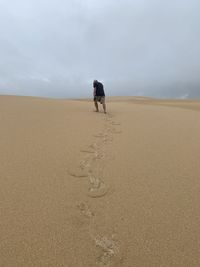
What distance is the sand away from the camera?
8.29 feet

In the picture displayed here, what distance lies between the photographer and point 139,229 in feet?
9.32

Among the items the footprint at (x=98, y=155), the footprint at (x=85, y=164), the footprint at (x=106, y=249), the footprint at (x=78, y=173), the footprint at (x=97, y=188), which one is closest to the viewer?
the footprint at (x=106, y=249)

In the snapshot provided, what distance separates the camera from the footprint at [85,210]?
3098 mm

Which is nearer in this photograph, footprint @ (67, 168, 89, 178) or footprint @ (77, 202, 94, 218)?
footprint @ (77, 202, 94, 218)

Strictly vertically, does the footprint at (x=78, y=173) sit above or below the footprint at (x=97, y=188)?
above

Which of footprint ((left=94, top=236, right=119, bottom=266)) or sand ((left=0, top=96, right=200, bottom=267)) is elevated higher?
sand ((left=0, top=96, right=200, bottom=267))

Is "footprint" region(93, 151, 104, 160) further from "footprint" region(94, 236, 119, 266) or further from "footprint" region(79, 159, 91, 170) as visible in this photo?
"footprint" region(94, 236, 119, 266)

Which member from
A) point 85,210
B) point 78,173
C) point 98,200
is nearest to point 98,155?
point 78,173

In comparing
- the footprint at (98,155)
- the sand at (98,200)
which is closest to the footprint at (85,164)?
the sand at (98,200)

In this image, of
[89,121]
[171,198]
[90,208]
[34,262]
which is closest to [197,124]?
[89,121]

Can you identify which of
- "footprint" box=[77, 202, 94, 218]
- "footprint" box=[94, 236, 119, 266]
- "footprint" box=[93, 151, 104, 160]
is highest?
"footprint" box=[93, 151, 104, 160]

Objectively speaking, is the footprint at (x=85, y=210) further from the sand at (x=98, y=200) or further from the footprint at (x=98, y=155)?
the footprint at (x=98, y=155)

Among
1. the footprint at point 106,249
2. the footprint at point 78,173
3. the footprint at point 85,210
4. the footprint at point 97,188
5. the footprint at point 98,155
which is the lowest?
the footprint at point 106,249

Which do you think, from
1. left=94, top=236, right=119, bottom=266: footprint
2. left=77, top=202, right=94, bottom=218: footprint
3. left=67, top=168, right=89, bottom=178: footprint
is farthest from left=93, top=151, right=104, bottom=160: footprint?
left=94, top=236, right=119, bottom=266: footprint
